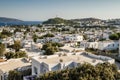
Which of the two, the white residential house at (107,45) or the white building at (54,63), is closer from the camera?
the white building at (54,63)

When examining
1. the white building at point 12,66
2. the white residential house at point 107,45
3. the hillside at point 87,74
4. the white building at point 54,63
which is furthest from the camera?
the white residential house at point 107,45

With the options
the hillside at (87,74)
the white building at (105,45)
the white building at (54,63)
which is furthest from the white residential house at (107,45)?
the hillside at (87,74)

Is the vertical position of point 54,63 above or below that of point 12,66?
above

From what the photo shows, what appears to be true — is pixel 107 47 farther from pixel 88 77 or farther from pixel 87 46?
pixel 88 77

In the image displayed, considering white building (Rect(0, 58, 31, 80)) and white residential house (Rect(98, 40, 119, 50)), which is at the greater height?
white building (Rect(0, 58, 31, 80))

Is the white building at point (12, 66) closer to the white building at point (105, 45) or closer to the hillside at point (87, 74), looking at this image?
the hillside at point (87, 74)

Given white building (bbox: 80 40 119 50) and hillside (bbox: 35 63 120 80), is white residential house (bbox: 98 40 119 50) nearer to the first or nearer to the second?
white building (bbox: 80 40 119 50)

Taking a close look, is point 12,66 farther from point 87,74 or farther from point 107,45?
point 107,45

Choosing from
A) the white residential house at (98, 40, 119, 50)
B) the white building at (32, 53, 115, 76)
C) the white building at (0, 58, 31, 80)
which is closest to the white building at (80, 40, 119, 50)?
the white residential house at (98, 40, 119, 50)

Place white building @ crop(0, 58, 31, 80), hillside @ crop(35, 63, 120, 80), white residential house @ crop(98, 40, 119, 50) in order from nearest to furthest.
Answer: hillside @ crop(35, 63, 120, 80) → white building @ crop(0, 58, 31, 80) → white residential house @ crop(98, 40, 119, 50)

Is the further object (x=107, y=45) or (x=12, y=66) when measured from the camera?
(x=107, y=45)

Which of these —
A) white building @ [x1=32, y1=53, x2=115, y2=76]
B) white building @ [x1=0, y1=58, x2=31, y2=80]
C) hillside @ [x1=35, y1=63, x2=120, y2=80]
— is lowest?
white building @ [x1=0, y1=58, x2=31, y2=80]

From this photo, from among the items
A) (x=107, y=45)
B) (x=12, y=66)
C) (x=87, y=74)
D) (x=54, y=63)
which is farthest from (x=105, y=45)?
(x=87, y=74)
